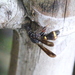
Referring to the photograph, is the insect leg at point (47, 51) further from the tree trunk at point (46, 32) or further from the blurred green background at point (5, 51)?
the blurred green background at point (5, 51)

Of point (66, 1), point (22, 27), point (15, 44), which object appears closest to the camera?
point (66, 1)

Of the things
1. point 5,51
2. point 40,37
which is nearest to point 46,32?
point 40,37

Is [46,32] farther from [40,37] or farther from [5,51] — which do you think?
[5,51]

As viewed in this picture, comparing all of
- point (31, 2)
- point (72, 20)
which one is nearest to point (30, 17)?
point (31, 2)

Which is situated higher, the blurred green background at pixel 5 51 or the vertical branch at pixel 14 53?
the vertical branch at pixel 14 53

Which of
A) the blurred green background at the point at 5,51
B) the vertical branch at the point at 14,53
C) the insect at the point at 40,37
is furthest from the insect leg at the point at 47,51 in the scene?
the blurred green background at the point at 5,51

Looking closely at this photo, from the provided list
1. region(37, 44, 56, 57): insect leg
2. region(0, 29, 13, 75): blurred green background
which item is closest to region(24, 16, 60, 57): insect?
region(37, 44, 56, 57): insect leg

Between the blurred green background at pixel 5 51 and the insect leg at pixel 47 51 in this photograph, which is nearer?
the insect leg at pixel 47 51

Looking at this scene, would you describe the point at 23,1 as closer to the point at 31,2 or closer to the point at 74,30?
the point at 31,2

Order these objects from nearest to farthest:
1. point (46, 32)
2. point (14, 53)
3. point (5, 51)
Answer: point (46, 32)
point (14, 53)
point (5, 51)
